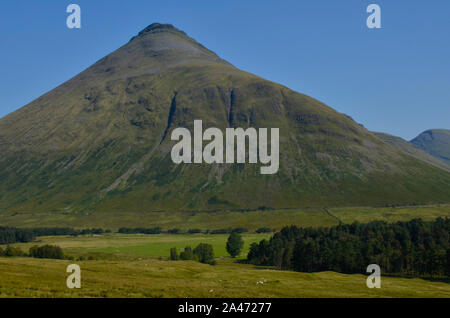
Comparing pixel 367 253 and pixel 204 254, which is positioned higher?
pixel 367 253

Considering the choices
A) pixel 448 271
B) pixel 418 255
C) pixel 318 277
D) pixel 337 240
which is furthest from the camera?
pixel 337 240

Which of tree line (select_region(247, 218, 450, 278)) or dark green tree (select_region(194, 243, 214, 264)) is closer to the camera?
tree line (select_region(247, 218, 450, 278))

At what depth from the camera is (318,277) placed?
120 metres

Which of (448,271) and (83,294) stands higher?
(83,294)

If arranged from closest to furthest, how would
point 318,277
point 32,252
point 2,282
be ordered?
point 2,282
point 318,277
point 32,252

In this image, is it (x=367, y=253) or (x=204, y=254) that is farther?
(x=204, y=254)

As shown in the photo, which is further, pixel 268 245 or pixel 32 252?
pixel 268 245

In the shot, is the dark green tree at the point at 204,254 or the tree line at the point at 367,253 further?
the dark green tree at the point at 204,254

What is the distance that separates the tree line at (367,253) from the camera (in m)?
156

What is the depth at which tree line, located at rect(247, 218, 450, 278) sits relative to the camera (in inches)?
6152

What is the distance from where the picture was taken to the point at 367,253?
166m
